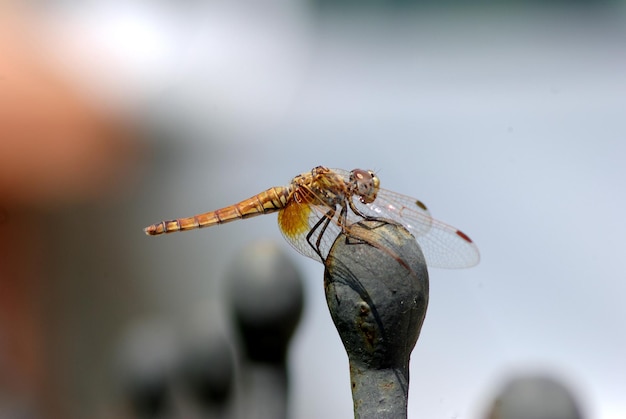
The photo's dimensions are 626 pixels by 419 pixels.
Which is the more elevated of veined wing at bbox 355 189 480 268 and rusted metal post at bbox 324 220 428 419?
veined wing at bbox 355 189 480 268

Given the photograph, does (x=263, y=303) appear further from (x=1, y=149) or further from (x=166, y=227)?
(x=1, y=149)

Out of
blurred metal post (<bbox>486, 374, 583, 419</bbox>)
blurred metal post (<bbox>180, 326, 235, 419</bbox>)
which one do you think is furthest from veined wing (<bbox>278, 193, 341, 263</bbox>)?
blurred metal post (<bbox>486, 374, 583, 419</bbox>)

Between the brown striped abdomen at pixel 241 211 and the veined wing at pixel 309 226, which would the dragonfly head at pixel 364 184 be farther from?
the brown striped abdomen at pixel 241 211

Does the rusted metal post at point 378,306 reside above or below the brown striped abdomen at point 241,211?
below

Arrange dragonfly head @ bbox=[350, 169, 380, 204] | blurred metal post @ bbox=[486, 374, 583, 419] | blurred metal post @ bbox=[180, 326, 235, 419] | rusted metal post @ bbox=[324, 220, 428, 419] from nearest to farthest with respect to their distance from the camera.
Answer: rusted metal post @ bbox=[324, 220, 428, 419] → blurred metal post @ bbox=[486, 374, 583, 419] → dragonfly head @ bbox=[350, 169, 380, 204] → blurred metal post @ bbox=[180, 326, 235, 419]

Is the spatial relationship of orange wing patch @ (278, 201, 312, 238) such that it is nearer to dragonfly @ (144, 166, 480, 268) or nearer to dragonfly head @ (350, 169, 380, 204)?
dragonfly @ (144, 166, 480, 268)

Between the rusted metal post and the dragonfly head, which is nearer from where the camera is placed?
the rusted metal post

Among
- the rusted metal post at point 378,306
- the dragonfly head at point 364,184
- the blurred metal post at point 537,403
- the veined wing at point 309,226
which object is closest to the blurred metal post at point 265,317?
the veined wing at point 309,226
